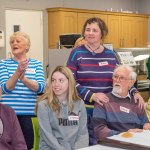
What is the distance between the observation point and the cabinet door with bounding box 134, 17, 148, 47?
10242 millimetres

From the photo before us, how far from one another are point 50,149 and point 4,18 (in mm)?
5301

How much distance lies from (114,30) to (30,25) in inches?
99.1

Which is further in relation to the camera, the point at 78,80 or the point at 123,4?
the point at 123,4

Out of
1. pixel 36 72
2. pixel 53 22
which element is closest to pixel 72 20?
pixel 53 22

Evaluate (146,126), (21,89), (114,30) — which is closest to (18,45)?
(21,89)

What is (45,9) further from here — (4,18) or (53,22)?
(4,18)

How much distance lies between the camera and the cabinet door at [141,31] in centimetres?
1024

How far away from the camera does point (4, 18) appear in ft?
24.8

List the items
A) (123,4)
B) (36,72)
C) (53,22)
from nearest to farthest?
(36,72) → (53,22) → (123,4)

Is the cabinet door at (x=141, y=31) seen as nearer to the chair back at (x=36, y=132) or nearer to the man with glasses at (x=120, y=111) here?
the man with glasses at (x=120, y=111)

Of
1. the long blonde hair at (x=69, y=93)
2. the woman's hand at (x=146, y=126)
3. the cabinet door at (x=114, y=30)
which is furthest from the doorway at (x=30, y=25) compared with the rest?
the woman's hand at (x=146, y=126)

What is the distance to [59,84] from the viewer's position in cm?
279

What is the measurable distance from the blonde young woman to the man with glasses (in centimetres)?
12

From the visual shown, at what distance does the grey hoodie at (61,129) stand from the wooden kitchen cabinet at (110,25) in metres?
5.48
